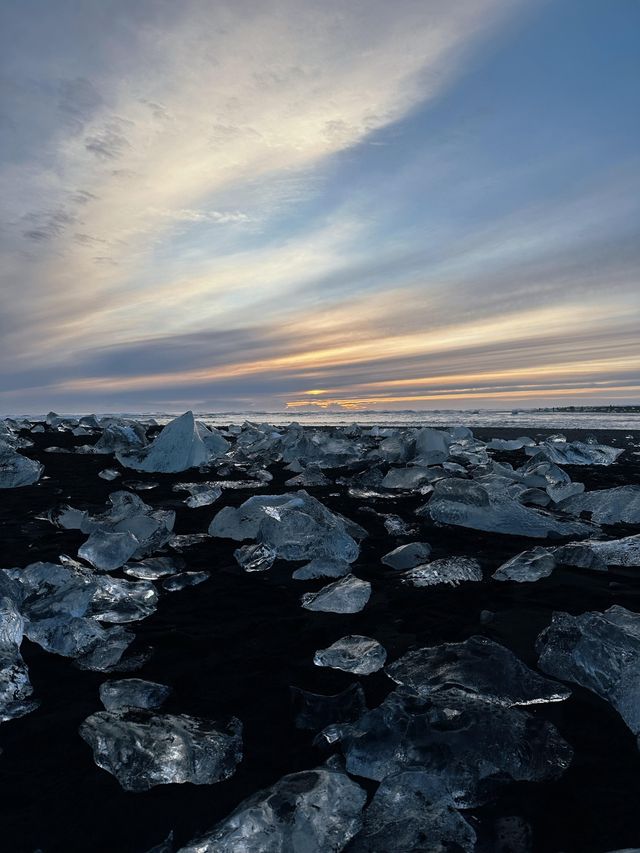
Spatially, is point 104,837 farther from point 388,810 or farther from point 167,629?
point 167,629

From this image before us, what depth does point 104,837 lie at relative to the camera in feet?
3.80

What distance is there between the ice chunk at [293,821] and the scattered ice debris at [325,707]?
29 cm

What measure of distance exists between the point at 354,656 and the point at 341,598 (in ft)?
1.78

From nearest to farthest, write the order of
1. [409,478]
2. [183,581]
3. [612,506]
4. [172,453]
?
1. [183,581]
2. [612,506]
3. [409,478]
4. [172,453]

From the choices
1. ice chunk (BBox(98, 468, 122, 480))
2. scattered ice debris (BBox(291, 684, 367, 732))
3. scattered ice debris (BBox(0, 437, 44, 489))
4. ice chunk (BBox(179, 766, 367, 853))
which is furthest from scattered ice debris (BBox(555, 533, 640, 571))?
scattered ice debris (BBox(0, 437, 44, 489))

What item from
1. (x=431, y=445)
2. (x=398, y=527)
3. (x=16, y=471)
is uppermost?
(x=16, y=471)

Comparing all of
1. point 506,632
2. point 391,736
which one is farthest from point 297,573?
point 391,736

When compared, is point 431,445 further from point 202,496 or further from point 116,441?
point 116,441

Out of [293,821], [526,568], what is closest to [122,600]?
[293,821]

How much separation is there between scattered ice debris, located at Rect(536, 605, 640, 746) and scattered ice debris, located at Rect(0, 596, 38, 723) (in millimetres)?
1909

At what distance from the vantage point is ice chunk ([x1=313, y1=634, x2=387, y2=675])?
74.4 inches

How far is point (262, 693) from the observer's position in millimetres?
1729

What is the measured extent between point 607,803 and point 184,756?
3.71ft

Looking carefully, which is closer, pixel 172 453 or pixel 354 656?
pixel 354 656
